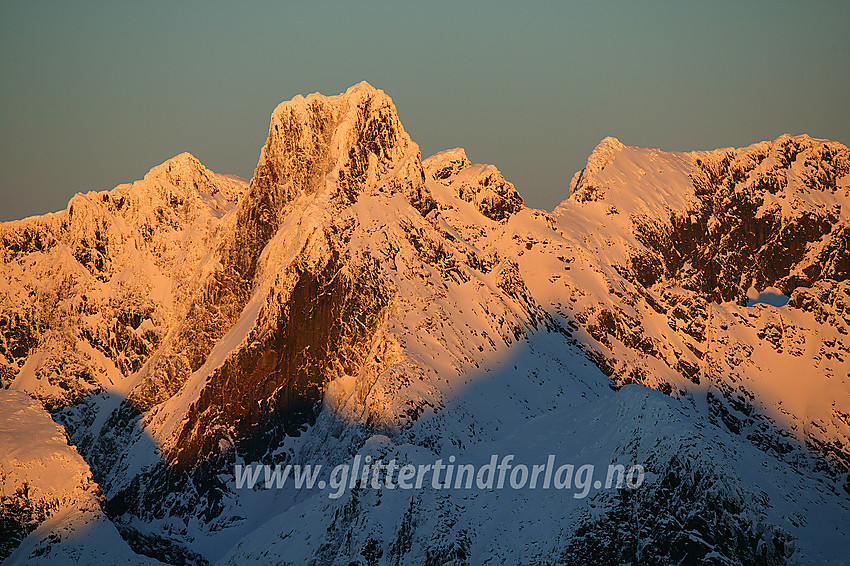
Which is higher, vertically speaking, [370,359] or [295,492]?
[370,359]

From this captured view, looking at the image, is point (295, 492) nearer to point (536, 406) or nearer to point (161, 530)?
point (161, 530)

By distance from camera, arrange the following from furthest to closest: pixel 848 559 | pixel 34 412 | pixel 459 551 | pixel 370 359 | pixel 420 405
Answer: pixel 370 359 < pixel 420 405 < pixel 34 412 < pixel 459 551 < pixel 848 559

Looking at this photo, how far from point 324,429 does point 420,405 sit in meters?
25.2

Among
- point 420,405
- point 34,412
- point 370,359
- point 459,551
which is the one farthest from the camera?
point 370,359

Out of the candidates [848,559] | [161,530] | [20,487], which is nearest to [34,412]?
[20,487]

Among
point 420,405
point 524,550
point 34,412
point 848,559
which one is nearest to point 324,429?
point 420,405

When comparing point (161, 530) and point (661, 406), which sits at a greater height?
point (661, 406)

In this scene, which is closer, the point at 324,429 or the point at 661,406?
the point at 661,406

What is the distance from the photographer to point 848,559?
126875 mm

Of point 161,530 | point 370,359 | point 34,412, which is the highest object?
point 370,359

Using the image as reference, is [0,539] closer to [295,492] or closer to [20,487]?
[20,487]

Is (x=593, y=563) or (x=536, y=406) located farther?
(x=536, y=406)

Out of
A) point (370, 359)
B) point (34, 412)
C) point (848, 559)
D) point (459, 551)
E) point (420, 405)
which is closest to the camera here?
point (848, 559)

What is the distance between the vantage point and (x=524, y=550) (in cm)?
13312
